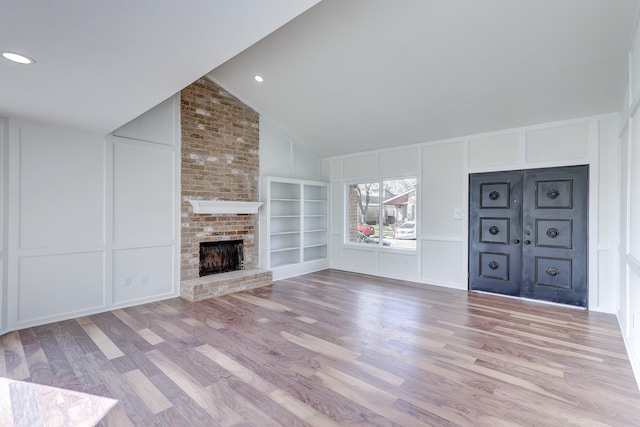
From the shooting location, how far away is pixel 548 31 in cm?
302

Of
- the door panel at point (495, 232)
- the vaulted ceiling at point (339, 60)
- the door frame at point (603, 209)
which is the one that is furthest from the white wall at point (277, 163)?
the door frame at point (603, 209)

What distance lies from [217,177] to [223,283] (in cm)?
175

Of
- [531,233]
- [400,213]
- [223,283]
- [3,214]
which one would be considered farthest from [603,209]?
[3,214]

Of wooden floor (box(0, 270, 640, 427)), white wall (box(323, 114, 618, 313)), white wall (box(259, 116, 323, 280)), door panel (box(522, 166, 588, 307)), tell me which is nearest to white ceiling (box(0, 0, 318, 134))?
wooden floor (box(0, 270, 640, 427))

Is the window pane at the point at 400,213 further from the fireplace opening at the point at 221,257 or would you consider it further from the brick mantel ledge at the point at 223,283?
the fireplace opening at the point at 221,257

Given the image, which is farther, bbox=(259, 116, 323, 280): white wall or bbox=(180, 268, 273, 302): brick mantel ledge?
bbox=(259, 116, 323, 280): white wall

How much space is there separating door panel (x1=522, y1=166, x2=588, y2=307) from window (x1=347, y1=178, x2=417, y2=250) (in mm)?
1816

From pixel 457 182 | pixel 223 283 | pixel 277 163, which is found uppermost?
Answer: pixel 277 163

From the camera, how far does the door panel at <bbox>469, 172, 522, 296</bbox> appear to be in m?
4.69

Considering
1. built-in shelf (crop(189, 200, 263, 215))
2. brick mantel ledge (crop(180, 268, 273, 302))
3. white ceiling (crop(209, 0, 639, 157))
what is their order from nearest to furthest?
white ceiling (crop(209, 0, 639, 157))
brick mantel ledge (crop(180, 268, 273, 302))
built-in shelf (crop(189, 200, 263, 215))

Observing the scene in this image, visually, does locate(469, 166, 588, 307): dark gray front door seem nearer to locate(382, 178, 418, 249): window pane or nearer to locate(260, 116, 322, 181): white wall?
locate(382, 178, 418, 249): window pane

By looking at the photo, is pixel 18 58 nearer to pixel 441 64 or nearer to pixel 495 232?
pixel 441 64

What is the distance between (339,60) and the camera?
3986 millimetres

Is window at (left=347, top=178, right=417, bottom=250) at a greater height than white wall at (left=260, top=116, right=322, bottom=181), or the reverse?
white wall at (left=260, top=116, right=322, bottom=181)
